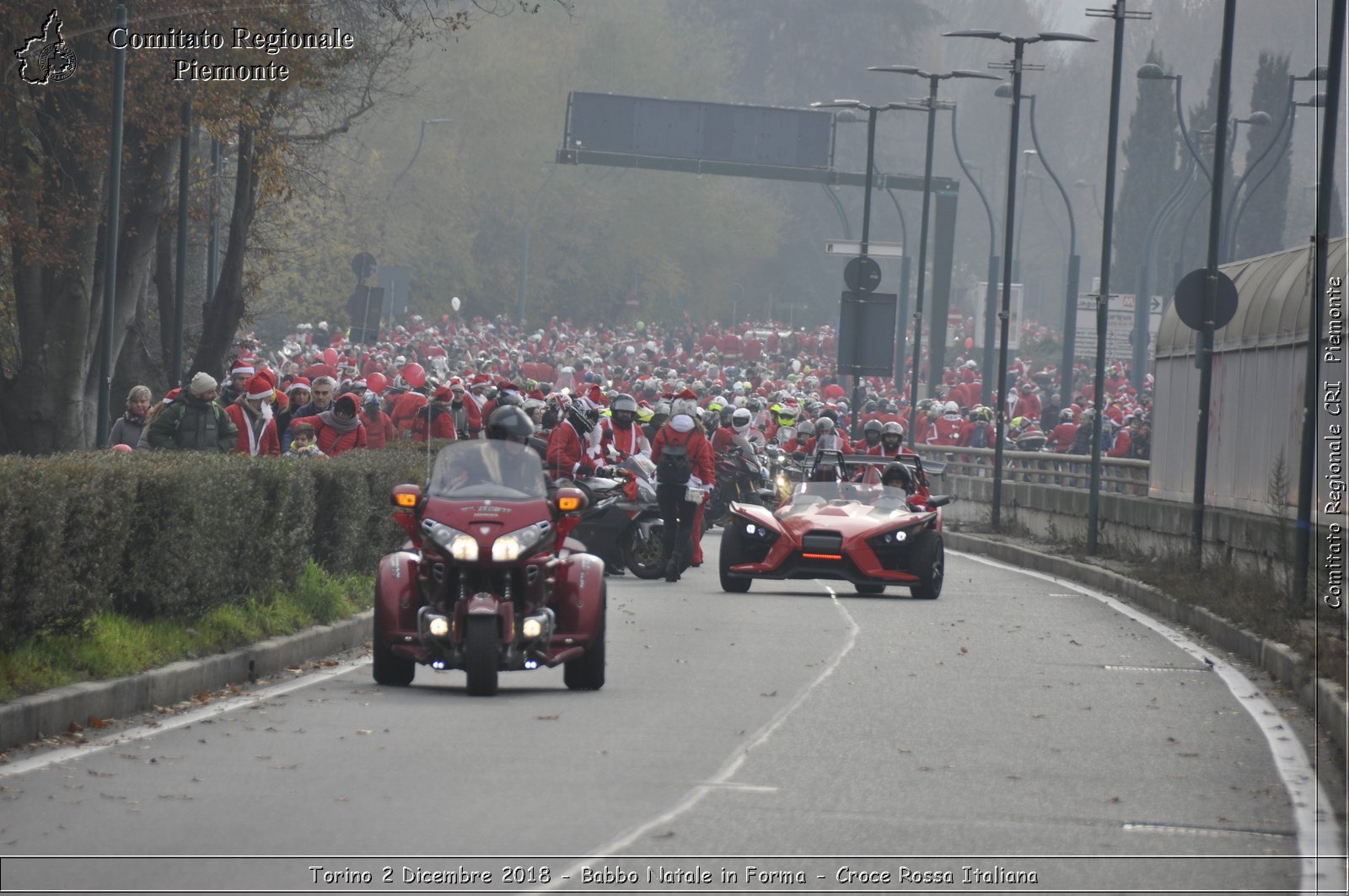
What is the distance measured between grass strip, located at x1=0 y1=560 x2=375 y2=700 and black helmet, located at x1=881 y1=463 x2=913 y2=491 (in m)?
7.83

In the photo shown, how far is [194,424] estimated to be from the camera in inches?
775

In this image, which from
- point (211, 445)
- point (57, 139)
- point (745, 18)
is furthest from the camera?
point (745, 18)

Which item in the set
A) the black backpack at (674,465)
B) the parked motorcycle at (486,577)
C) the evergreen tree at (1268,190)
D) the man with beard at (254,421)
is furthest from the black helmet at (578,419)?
the evergreen tree at (1268,190)

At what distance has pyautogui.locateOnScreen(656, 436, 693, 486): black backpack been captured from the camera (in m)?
23.1

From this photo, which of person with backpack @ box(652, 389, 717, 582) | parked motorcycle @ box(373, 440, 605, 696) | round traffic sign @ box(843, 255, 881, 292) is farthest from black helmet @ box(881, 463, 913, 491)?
round traffic sign @ box(843, 255, 881, 292)

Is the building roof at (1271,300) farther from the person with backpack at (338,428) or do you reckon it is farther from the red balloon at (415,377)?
the red balloon at (415,377)

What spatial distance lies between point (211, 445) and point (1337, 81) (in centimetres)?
940

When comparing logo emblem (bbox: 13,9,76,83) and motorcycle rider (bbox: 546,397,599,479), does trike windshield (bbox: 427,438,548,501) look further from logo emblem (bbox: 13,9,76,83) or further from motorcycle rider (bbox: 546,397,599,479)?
logo emblem (bbox: 13,9,76,83)

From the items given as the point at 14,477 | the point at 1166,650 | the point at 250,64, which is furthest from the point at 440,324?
the point at 14,477

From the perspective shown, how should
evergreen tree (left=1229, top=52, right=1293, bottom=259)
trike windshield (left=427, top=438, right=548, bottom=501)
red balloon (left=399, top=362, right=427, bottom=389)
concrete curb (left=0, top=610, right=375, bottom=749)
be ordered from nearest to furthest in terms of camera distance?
concrete curb (left=0, top=610, right=375, bottom=749) < trike windshield (left=427, top=438, right=548, bottom=501) < red balloon (left=399, top=362, right=427, bottom=389) < evergreen tree (left=1229, top=52, right=1293, bottom=259)

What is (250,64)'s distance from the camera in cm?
2386

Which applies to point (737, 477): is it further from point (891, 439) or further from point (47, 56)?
point (47, 56)

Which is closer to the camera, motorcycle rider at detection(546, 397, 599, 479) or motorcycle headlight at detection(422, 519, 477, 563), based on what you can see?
motorcycle headlight at detection(422, 519, 477, 563)

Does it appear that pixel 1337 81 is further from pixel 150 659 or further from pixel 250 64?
pixel 250 64
